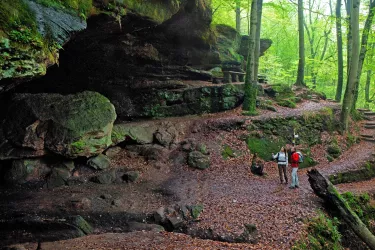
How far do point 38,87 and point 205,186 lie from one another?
33.0ft

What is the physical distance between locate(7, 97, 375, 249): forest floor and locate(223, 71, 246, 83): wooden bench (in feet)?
17.2

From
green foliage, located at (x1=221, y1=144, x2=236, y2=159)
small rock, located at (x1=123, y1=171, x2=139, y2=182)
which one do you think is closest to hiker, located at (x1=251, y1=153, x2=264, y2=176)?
green foliage, located at (x1=221, y1=144, x2=236, y2=159)

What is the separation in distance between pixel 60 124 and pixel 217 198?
6.84 meters

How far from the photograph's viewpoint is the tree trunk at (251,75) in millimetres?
15727

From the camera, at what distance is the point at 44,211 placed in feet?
29.3

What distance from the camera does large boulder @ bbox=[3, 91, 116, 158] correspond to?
1091cm

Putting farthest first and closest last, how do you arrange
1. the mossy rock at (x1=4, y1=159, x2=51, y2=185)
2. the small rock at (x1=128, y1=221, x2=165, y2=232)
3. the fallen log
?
the mossy rock at (x1=4, y1=159, x2=51, y2=185)
the fallen log
the small rock at (x1=128, y1=221, x2=165, y2=232)

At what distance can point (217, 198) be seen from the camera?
1071 cm

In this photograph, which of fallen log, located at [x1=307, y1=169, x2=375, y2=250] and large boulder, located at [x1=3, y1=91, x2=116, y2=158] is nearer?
fallen log, located at [x1=307, y1=169, x2=375, y2=250]

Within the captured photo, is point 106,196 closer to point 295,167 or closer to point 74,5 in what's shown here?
point 74,5

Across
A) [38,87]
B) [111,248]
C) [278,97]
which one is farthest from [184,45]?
[111,248]

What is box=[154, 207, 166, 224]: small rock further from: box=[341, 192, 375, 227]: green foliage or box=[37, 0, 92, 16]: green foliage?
box=[341, 192, 375, 227]: green foliage

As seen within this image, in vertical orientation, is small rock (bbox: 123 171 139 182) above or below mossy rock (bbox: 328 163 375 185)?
above

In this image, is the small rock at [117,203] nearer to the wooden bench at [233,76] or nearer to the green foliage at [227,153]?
the green foliage at [227,153]
